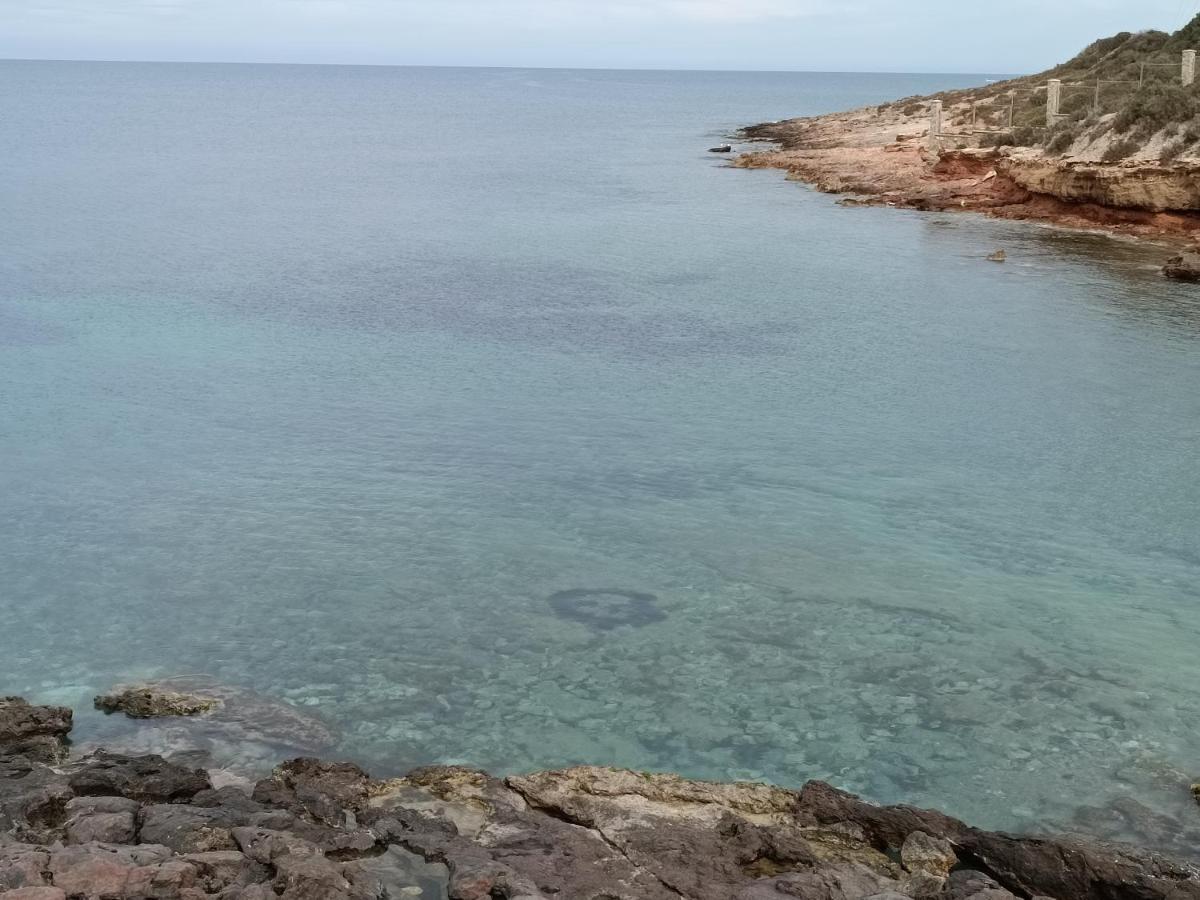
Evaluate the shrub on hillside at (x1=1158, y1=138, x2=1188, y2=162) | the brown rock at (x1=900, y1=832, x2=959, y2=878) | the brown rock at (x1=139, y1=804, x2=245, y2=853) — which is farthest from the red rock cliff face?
the brown rock at (x1=139, y1=804, x2=245, y2=853)

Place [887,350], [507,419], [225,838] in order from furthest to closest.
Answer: [887,350] → [507,419] → [225,838]

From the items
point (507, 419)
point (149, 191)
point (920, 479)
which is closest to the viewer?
point (920, 479)

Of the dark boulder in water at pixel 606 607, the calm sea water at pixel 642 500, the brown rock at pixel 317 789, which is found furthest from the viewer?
the dark boulder in water at pixel 606 607

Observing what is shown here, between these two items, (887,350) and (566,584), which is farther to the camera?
(887,350)

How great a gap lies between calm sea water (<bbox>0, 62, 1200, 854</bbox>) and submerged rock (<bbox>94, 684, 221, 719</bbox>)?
0.28 metres

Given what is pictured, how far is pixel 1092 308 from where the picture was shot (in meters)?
→ 28.5

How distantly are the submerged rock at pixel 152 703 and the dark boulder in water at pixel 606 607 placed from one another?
152 inches

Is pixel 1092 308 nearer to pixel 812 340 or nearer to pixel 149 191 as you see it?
pixel 812 340

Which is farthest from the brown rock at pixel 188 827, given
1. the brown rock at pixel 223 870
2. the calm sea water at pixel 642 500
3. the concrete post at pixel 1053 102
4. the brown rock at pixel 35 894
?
the concrete post at pixel 1053 102

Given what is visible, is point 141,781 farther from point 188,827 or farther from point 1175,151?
point 1175,151

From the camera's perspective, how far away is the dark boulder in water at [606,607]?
44.7 feet

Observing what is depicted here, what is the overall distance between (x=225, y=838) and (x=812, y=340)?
19646mm

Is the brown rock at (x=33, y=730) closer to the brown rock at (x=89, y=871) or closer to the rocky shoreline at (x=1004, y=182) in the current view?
the brown rock at (x=89, y=871)

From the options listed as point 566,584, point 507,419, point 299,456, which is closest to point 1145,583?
point 566,584
